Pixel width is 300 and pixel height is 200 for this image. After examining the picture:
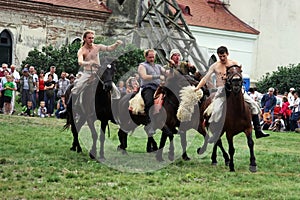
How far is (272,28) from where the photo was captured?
54250 mm

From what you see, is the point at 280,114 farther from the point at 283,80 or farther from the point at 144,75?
the point at 144,75

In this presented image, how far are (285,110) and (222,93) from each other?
18.3 m

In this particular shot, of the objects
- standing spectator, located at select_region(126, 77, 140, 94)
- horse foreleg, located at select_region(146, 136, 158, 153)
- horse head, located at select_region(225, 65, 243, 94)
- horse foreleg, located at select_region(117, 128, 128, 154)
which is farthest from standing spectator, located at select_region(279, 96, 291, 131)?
horse head, located at select_region(225, 65, 243, 94)

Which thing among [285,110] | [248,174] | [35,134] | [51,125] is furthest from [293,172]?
[285,110]

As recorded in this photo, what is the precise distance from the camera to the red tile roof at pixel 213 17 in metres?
50.3

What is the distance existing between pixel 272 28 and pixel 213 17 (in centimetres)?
505

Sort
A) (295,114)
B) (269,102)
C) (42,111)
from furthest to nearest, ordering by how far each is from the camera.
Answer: (269,102) → (295,114) → (42,111)

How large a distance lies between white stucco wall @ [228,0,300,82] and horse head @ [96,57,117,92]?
39300 millimetres

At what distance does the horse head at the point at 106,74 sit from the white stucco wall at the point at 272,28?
129 ft

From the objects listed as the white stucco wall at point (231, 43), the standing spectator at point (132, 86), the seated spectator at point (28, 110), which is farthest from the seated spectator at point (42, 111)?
the white stucco wall at point (231, 43)

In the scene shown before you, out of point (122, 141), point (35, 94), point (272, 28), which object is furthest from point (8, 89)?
point (272, 28)

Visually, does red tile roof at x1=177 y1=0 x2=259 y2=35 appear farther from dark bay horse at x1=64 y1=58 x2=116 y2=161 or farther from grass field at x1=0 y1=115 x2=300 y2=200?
dark bay horse at x1=64 y1=58 x2=116 y2=161

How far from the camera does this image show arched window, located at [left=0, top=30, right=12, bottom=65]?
4012cm

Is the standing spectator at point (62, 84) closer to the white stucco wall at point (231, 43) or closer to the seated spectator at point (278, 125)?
the seated spectator at point (278, 125)
